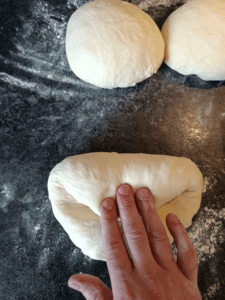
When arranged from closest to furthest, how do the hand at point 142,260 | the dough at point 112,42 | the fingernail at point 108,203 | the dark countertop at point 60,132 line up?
1. the hand at point 142,260
2. the fingernail at point 108,203
3. the dough at point 112,42
4. the dark countertop at point 60,132

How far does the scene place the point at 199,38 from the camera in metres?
0.99

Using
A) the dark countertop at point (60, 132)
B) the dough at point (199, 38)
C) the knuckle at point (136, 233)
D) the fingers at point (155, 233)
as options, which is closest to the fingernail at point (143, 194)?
the fingers at point (155, 233)

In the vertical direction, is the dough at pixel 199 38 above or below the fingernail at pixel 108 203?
above

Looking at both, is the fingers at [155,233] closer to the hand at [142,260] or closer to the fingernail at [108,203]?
the hand at [142,260]

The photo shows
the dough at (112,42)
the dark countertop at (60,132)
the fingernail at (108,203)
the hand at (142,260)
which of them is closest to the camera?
the hand at (142,260)

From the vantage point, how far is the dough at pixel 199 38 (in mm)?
991

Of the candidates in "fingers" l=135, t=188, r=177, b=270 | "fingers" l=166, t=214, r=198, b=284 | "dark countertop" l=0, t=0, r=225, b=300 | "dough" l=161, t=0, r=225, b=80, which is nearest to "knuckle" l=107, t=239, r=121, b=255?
"fingers" l=135, t=188, r=177, b=270

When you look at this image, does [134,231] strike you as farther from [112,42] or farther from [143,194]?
[112,42]

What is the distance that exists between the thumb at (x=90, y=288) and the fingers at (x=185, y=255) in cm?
34

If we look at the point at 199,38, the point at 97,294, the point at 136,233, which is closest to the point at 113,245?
the point at 136,233

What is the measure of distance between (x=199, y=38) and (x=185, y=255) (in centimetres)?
103

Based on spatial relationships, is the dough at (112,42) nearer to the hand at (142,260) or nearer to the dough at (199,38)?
the dough at (199,38)

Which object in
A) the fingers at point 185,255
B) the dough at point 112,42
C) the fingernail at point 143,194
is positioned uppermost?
the dough at point 112,42

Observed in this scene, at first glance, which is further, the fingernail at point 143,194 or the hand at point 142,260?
the fingernail at point 143,194
